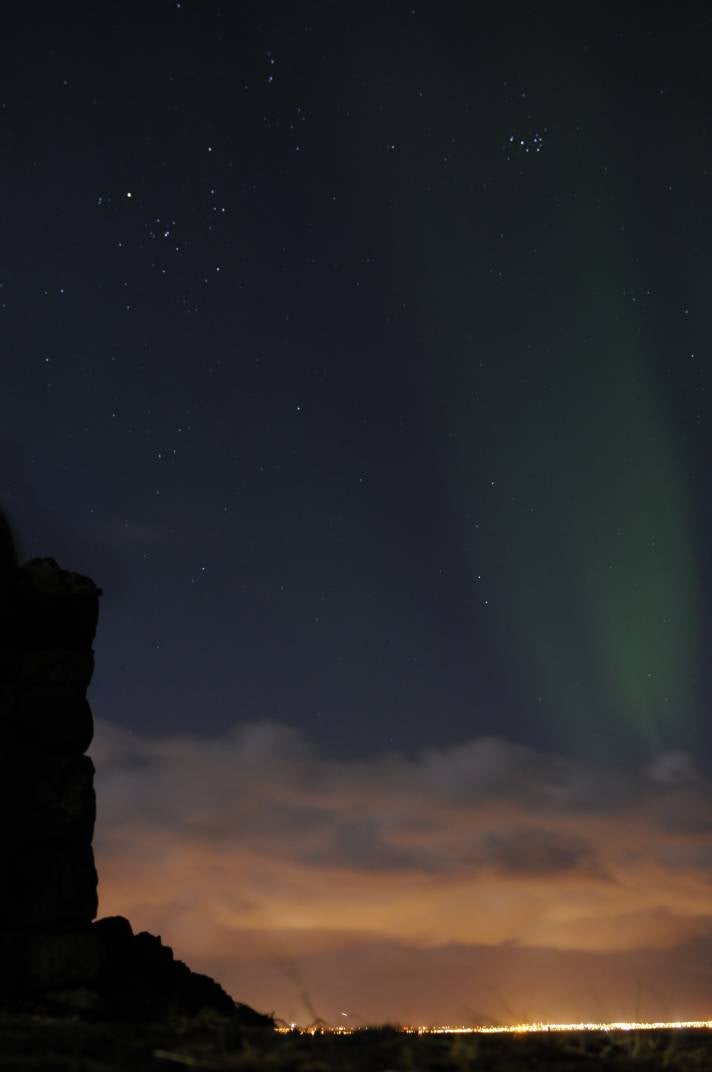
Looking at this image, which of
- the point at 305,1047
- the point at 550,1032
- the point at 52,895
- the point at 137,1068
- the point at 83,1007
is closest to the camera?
the point at 137,1068

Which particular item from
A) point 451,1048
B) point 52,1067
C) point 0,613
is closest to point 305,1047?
point 451,1048

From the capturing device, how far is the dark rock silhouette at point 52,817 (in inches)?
861

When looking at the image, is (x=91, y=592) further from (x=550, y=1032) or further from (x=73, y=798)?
(x=550, y=1032)

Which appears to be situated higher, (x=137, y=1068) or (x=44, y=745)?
(x=44, y=745)

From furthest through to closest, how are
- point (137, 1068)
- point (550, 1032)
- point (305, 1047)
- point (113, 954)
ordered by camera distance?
1. point (113, 954)
2. point (550, 1032)
3. point (305, 1047)
4. point (137, 1068)

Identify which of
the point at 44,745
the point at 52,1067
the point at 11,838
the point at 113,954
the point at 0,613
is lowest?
the point at 52,1067

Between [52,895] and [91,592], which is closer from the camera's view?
[52,895]

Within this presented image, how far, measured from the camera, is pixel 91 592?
24781mm

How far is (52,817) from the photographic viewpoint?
2298 centimetres

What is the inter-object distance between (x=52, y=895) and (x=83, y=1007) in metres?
2.41

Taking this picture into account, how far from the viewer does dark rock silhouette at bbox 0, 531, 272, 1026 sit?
2188 cm

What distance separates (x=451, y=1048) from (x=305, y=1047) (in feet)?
5.07

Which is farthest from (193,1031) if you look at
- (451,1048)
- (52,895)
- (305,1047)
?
(52,895)

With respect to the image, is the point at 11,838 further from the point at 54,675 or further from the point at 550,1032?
the point at 550,1032
